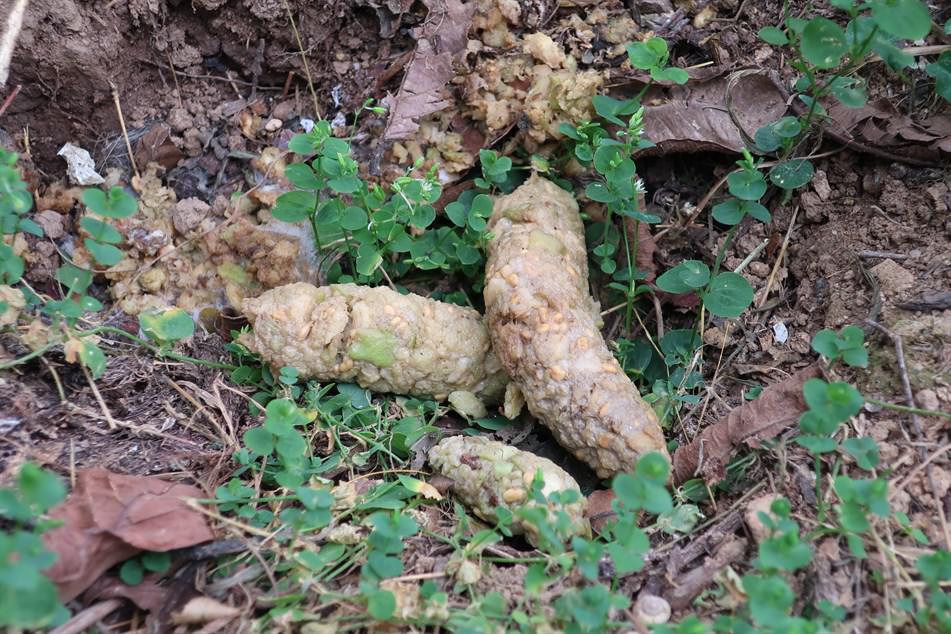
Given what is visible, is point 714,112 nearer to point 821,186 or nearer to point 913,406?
point 821,186

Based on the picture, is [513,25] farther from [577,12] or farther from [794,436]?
[794,436]

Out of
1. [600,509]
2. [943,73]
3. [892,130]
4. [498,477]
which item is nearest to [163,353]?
[498,477]

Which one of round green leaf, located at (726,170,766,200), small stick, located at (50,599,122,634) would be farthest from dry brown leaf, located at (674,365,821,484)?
small stick, located at (50,599,122,634)

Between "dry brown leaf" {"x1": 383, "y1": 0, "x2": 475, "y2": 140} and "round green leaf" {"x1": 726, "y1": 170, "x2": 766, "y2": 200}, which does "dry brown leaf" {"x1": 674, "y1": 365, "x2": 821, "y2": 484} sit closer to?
"round green leaf" {"x1": 726, "y1": 170, "x2": 766, "y2": 200}

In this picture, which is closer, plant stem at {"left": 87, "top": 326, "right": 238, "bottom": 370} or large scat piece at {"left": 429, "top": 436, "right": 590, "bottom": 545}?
large scat piece at {"left": 429, "top": 436, "right": 590, "bottom": 545}

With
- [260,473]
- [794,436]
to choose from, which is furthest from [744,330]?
[260,473]

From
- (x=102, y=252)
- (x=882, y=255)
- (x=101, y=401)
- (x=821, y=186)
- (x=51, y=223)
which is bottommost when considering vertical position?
(x=882, y=255)

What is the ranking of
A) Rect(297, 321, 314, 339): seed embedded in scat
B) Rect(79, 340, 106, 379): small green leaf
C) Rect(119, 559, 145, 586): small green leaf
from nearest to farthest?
Rect(119, 559, 145, 586): small green leaf, Rect(79, 340, 106, 379): small green leaf, Rect(297, 321, 314, 339): seed embedded in scat
